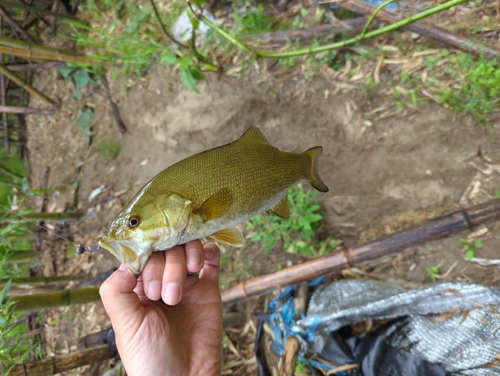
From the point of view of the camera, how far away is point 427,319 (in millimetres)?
2803

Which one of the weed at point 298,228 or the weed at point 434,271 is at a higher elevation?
the weed at point 298,228

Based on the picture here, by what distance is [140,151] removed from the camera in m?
4.87

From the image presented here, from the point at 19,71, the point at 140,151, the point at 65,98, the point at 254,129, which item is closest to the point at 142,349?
the point at 254,129

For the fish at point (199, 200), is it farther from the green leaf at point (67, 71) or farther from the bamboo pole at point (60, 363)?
the green leaf at point (67, 71)

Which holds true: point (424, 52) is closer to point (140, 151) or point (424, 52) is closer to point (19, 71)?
point (140, 151)

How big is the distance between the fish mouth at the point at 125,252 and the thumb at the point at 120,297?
0.35 ft

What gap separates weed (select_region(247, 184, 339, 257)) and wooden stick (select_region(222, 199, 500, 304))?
1.71ft

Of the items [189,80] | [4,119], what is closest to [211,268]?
[189,80]

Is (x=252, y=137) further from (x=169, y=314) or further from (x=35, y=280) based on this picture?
(x=35, y=280)

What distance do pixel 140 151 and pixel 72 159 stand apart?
1.27 metres

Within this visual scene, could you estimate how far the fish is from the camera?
1644mm

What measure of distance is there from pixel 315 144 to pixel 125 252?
273 cm

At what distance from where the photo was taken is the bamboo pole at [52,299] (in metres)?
2.75

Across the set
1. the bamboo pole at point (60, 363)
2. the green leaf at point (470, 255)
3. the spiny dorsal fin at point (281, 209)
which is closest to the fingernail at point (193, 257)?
the spiny dorsal fin at point (281, 209)
